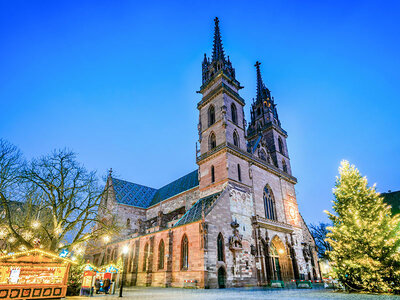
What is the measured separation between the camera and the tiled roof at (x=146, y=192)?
3403cm

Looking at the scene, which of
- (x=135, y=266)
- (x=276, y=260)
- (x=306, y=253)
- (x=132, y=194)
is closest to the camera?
(x=276, y=260)

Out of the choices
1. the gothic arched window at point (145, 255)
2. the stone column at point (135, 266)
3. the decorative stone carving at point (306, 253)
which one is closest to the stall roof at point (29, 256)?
the gothic arched window at point (145, 255)

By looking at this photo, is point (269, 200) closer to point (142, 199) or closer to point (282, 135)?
point (282, 135)

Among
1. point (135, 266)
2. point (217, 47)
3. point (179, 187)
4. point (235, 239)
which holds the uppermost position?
point (217, 47)

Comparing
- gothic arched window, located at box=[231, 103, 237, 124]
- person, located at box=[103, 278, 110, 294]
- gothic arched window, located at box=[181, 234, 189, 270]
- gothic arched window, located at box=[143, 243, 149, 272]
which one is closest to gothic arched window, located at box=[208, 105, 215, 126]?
gothic arched window, located at box=[231, 103, 237, 124]

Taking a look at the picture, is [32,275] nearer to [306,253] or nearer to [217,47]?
[306,253]

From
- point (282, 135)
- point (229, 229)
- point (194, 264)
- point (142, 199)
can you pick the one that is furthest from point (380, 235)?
point (142, 199)

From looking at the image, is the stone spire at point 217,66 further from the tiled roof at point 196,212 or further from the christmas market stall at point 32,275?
the christmas market stall at point 32,275

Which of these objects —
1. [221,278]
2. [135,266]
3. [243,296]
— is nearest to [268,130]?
[221,278]

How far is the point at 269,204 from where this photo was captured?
27156mm

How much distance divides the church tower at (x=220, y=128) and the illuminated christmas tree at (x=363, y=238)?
35.5 feet

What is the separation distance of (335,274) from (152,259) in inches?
622

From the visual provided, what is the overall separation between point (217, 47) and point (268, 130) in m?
14.3

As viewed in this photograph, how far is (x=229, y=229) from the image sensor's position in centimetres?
2059
